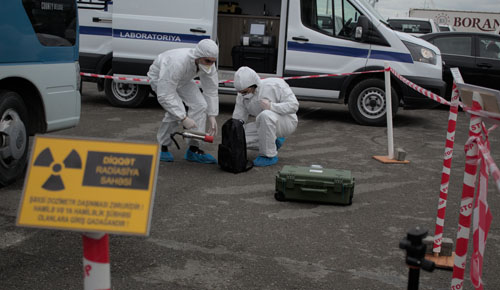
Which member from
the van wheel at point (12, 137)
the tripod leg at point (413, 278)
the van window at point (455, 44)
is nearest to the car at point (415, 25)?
the van window at point (455, 44)

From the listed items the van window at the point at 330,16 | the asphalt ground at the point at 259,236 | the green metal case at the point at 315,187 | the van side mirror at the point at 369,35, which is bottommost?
the asphalt ground at the point at 259,236

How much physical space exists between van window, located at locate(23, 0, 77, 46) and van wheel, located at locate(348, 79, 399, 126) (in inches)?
208

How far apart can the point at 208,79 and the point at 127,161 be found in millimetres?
4962

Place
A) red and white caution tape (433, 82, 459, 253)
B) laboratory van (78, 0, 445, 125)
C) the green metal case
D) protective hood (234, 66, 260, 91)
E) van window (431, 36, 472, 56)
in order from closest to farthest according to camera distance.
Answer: red and white caution tape (433, 82, 459, 253) → the green metal case → protective hood (234, 66, 260, 91) → laboratory van (78, 0, 445, 125) → van window (431, 36, 472, 56)

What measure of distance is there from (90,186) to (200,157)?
Result: 16.3 ft

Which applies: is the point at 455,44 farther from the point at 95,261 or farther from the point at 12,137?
the point at 95,261

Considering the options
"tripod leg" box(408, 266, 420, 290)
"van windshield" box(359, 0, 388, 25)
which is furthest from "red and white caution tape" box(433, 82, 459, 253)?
"van windshield" box(359, 0, 388, 25)

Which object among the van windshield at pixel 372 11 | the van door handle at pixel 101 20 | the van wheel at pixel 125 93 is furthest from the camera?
the van wheel at pixel 125 93

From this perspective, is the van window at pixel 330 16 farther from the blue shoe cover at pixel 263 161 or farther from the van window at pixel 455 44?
the blue shoe cover at pixel 263 161

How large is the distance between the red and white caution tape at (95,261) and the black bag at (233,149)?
14.0 feet

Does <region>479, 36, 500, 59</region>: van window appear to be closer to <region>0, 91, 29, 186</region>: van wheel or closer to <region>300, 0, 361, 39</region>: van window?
<region>300, 0, 361, 39</region>: van window

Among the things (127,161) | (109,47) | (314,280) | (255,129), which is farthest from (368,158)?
(127,161)

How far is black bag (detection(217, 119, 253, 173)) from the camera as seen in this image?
667 centimetres

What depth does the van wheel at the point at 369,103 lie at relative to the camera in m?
10.3
